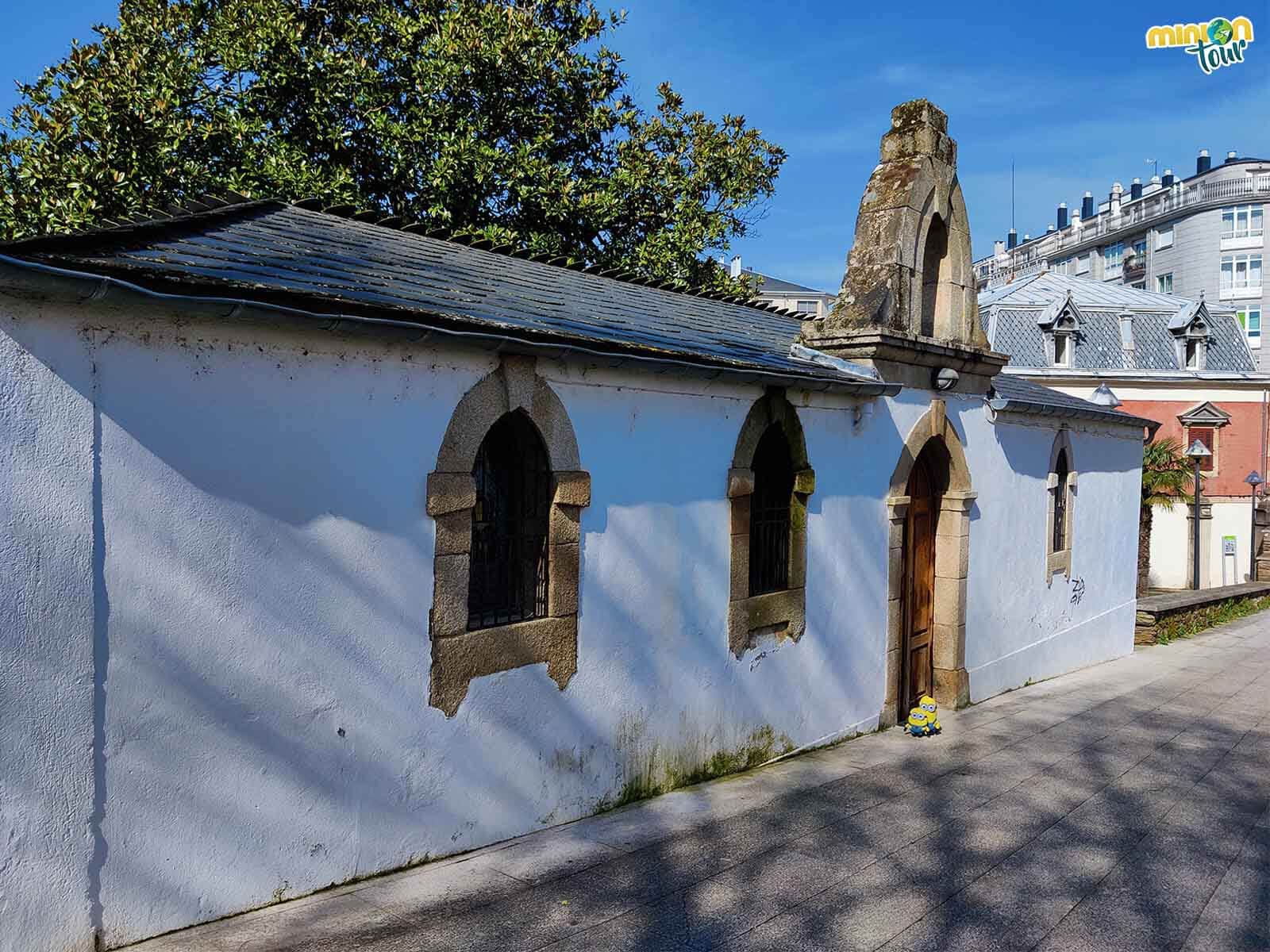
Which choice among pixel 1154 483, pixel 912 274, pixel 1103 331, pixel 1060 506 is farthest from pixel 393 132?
pixel 1103 331

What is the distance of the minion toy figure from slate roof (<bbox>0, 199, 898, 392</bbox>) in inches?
116

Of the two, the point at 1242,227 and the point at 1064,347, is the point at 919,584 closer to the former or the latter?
the point at 1064,347

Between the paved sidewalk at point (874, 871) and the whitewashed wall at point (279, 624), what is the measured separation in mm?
314

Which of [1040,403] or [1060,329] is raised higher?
[1060,329]

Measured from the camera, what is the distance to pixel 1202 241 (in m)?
45.9

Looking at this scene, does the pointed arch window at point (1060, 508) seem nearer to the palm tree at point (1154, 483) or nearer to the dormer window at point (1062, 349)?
the palm tree at point (1154, 483)

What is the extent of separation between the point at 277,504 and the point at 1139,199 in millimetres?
54255

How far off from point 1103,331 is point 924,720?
2817 centimetres

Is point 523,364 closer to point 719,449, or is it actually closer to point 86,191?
point 719,449

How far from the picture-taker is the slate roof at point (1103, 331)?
3259 centimetres

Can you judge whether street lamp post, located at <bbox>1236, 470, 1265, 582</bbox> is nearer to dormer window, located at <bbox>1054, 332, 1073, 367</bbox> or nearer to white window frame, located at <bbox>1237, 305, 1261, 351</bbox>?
dormer window, located at <bbox>1054, 332, 1073, 367</bbox>

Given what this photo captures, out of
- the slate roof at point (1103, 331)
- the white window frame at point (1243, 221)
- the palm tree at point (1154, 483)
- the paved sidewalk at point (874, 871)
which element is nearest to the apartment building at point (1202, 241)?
the white window frame at point (1243, 221)

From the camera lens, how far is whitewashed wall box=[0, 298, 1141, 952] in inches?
162

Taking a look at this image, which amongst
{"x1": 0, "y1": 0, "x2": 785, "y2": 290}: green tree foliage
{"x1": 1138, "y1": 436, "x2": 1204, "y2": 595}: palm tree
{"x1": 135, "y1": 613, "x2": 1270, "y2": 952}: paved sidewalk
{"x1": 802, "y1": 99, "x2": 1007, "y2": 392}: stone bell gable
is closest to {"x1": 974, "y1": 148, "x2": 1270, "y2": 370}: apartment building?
{"x1": 1138, "y1": 436, "x2": 1204, "y2": 595}: palm tree
